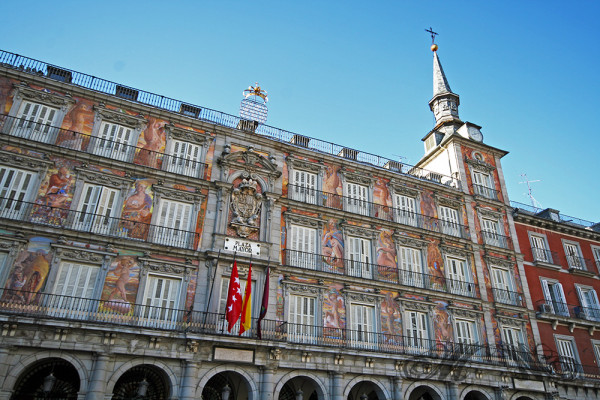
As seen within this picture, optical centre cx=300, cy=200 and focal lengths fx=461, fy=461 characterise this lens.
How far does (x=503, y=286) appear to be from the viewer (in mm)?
27188

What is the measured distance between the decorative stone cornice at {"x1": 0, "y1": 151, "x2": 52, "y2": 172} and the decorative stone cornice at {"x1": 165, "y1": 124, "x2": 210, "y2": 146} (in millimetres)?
5688

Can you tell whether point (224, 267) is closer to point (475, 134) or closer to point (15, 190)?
point (15, 190)

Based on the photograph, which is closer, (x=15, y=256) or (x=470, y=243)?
(x=15, y=256)

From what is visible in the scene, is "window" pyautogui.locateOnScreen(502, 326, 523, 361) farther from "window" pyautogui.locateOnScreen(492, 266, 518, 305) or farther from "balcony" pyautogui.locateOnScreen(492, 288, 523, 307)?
"window" pyautogui.locateOnScreen(492, 266, 518, 305)

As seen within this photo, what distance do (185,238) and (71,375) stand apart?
→ 6894 millimetres

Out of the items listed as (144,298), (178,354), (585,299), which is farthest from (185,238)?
(585,299)

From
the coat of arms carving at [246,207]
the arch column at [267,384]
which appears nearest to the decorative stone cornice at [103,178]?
the coat of arms carving at [246,207]

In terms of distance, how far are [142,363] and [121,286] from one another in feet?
10.5

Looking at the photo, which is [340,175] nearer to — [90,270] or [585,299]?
[90,270]

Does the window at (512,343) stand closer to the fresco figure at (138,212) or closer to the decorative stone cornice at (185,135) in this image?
the decorative stone cornice at (185,135)

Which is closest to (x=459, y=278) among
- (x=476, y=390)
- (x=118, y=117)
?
(x=476, y=390)

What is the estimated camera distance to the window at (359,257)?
23469 mm

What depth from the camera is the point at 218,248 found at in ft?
68.4

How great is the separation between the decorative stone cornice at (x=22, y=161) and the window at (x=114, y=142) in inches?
85.9
